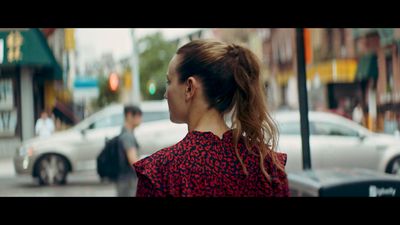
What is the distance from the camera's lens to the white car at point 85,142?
37.9 ft

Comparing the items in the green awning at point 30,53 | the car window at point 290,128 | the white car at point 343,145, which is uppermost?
the green awning at point 30,53

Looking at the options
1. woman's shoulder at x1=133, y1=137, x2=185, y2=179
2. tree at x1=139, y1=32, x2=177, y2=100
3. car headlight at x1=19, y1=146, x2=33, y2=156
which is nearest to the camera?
woman's shoulder at x1=133, y1=137, x2=185, y2=179

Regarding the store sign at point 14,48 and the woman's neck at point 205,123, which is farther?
the store sign at point 14,48

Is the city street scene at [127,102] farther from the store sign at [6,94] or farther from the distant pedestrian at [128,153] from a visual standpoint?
the distant pedestrian at [128,153]

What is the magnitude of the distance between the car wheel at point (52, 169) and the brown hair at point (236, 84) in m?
10.7

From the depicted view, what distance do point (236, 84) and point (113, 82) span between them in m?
12.3

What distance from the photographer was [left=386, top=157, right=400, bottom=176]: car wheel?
1184cm

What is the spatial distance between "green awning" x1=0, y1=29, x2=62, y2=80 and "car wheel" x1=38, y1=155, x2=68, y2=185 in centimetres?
192

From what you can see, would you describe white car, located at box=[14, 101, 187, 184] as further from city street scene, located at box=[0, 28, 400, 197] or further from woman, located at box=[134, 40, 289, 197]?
woman, located at box=[134, 40, 289, 197]

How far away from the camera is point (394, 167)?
11.9 metres

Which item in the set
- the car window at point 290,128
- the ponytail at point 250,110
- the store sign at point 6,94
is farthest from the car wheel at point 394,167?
the ponytail at point 250,110

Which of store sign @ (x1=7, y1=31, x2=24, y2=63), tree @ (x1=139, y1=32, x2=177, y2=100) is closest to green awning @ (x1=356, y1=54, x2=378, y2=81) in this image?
tree @ (x1=139, y1=32, x2=177, y2=100)
